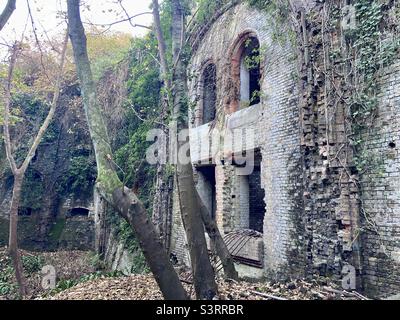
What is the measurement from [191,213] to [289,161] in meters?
3.49

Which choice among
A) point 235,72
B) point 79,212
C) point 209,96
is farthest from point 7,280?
point 235,72

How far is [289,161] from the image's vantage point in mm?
7602

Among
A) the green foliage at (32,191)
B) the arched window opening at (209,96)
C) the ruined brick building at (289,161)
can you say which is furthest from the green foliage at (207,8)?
the green foliage at (32,191)

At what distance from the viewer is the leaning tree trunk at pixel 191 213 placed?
473 centimetres

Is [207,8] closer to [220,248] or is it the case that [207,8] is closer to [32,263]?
[220,248]

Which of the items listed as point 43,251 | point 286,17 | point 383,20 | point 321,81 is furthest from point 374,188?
point 43,251

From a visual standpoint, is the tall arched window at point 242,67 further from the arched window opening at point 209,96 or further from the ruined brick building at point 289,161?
the arched window opening at point 209,96

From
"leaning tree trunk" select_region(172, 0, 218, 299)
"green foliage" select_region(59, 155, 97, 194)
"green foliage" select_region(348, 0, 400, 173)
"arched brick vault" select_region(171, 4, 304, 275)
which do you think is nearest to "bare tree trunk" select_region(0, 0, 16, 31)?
"leaning tree trunk" select_region(172, 0, 218, 299)

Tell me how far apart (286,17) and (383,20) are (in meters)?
2.46

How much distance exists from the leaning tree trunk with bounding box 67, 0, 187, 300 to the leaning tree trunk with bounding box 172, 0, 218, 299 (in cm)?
33

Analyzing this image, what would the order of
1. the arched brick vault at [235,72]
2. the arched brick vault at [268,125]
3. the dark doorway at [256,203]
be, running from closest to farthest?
the arched brick vault at [268,125]
the arched brick vault at [235,72]
the dark doorway at [256,203]

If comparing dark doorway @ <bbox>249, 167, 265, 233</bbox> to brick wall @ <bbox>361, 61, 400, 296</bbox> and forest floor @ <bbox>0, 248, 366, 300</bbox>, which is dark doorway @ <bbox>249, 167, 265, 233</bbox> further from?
brick wall @ <bbox>361, 61, 400, 296</bbox>

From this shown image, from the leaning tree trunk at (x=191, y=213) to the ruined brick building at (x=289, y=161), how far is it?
831 millimetres
